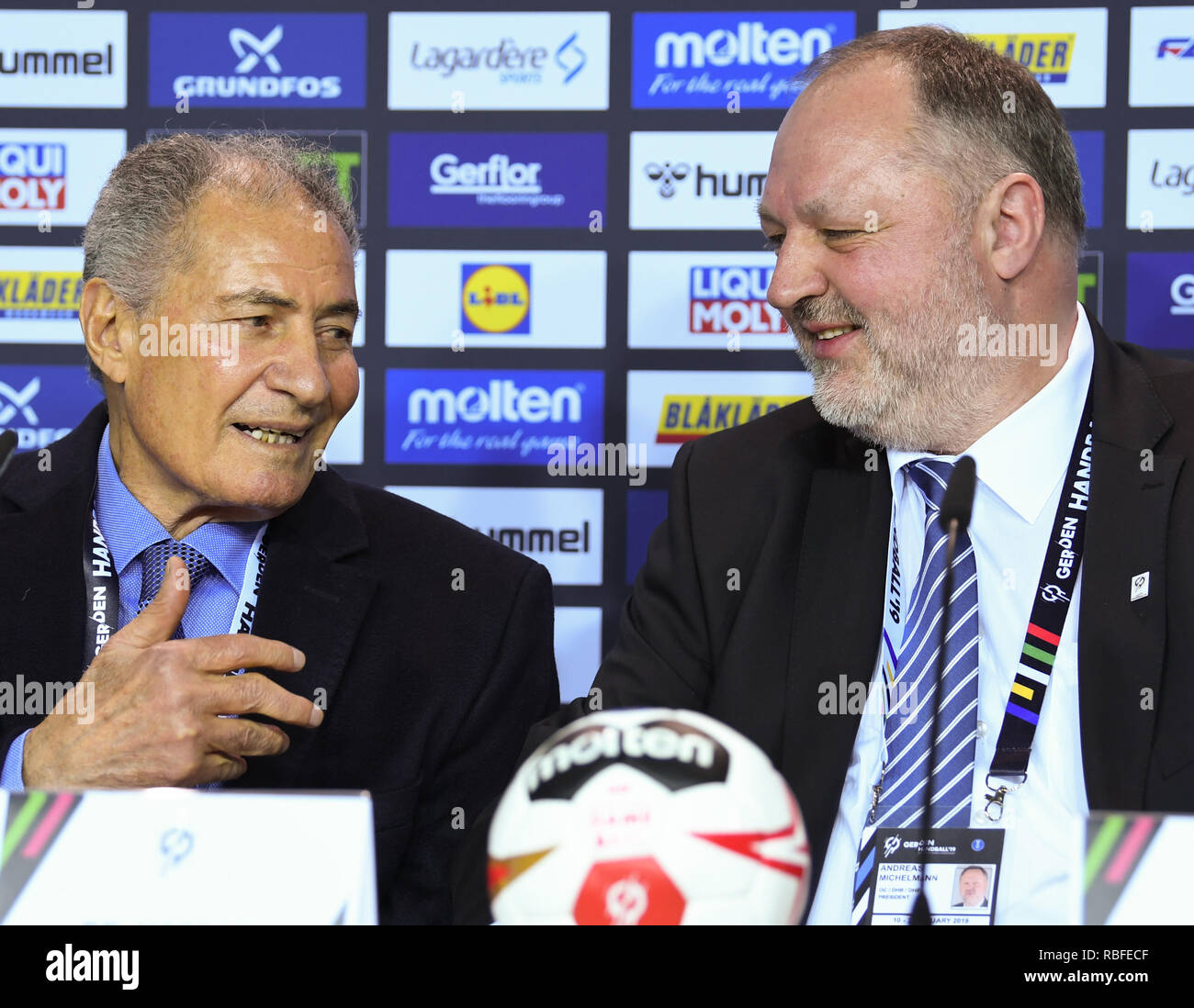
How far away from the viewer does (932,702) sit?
145 centimetres

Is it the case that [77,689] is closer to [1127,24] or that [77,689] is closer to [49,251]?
[49,251]

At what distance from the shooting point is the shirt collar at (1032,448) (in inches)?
65.2

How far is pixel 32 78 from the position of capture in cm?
298

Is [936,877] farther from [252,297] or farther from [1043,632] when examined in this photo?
[252,297]

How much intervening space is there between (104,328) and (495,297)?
1172 mm

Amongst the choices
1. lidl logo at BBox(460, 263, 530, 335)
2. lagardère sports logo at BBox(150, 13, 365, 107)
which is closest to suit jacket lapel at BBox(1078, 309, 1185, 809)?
lidl logo at BBox(460, 263, 530, 335)

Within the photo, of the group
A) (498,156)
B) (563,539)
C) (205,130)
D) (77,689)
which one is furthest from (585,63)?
(77,689)

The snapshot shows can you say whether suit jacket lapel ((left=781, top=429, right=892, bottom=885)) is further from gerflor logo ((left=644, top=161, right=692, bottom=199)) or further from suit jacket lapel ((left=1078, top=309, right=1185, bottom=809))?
gerflor logo ((left=644, top=161, right=692, bottom=199))

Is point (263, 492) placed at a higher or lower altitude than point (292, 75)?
lower

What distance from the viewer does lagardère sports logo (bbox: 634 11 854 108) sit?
2875mm

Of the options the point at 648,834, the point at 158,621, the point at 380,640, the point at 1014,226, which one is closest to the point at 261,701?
the point at 158,621

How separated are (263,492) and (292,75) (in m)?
1.53

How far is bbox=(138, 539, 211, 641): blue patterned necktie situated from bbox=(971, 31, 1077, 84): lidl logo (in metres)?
2.04

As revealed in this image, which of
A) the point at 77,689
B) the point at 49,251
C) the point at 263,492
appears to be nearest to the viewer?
the point at 77,689
